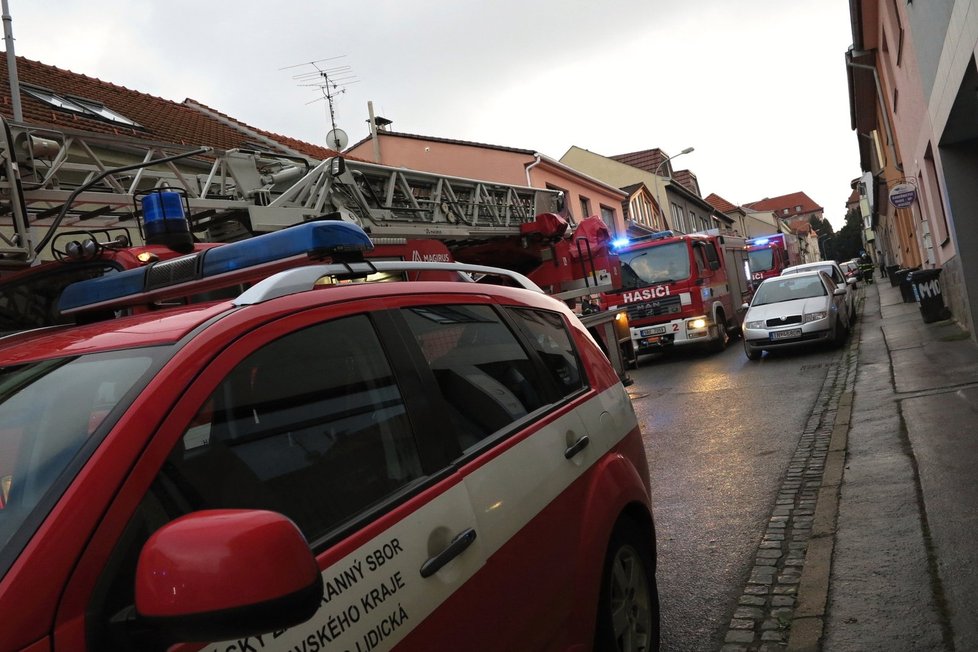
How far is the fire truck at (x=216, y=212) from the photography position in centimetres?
533

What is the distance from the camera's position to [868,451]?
262 inches

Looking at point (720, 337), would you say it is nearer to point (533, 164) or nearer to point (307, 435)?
point (533, 164)

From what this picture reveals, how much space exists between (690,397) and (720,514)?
19.3 ft

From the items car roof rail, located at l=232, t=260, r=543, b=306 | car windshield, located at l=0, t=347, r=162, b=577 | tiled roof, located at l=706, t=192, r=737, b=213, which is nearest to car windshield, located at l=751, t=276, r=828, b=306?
car roof rail, located at l=232, t=260, r=543, b=306

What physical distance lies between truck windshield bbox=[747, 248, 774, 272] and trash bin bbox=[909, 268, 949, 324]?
1297 centimetres

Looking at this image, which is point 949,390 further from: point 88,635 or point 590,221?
point 88,635

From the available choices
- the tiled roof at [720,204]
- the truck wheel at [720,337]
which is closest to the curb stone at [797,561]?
the truck wheel at [720,337]

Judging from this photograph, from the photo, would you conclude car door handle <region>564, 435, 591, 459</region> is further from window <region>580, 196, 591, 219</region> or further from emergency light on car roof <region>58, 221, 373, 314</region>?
window <region>580, 196, 591, 219</region>

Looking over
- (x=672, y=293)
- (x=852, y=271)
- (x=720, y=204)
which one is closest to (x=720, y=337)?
(x=672, y=293)

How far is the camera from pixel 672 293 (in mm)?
16453

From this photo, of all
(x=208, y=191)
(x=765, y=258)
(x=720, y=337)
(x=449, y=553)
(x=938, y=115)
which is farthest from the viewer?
(x=765, y=258)

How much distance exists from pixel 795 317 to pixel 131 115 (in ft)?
42.3

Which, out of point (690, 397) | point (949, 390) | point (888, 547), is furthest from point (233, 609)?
point (690, 397)

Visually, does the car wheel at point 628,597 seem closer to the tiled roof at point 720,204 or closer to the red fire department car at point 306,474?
the red fire department car at point 306,474
